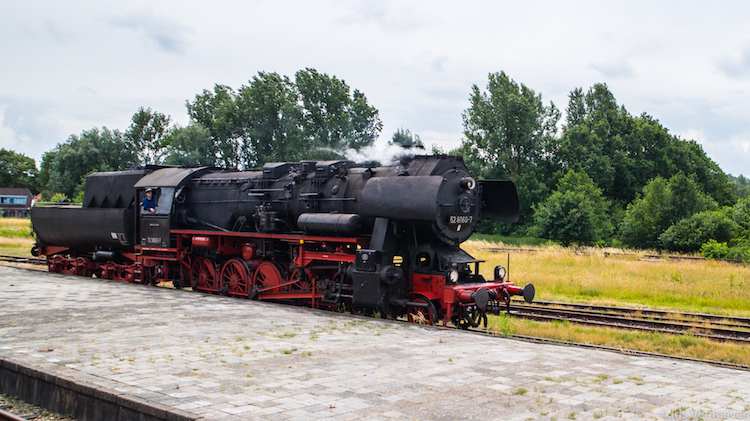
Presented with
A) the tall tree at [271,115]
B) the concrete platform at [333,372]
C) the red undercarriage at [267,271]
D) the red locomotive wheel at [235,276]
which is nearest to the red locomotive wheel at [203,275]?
the red undercarriage at [267,271]

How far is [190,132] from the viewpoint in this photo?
49.2 metres

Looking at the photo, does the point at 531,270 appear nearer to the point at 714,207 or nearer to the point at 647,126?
the point at 714,207

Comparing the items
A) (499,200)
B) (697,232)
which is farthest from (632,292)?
(697,232)

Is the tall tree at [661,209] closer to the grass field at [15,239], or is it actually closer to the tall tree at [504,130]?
the tall tree at [504,130]

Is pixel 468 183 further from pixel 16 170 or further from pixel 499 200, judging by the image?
pixel 16 170

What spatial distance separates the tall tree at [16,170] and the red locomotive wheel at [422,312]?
96.8 m

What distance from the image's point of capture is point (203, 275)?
48.6 ft

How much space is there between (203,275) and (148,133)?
173 ft

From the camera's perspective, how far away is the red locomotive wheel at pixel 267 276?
12930 mm

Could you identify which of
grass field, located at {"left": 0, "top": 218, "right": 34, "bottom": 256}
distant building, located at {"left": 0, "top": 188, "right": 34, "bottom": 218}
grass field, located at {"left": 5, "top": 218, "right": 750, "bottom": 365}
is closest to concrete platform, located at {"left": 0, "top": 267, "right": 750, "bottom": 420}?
grass field, located at {"left": 5, "top": 218, "right": 750, "bottom": 365}

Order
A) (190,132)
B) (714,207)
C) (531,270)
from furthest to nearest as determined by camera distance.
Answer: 1. (190,132)
2. (714,207)
3. (531,270)

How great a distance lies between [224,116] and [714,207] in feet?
122

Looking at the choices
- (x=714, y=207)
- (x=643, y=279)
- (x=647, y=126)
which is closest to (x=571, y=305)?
(x=643, y=279)

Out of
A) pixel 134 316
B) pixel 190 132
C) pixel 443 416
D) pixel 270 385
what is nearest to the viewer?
pixel 443 416
